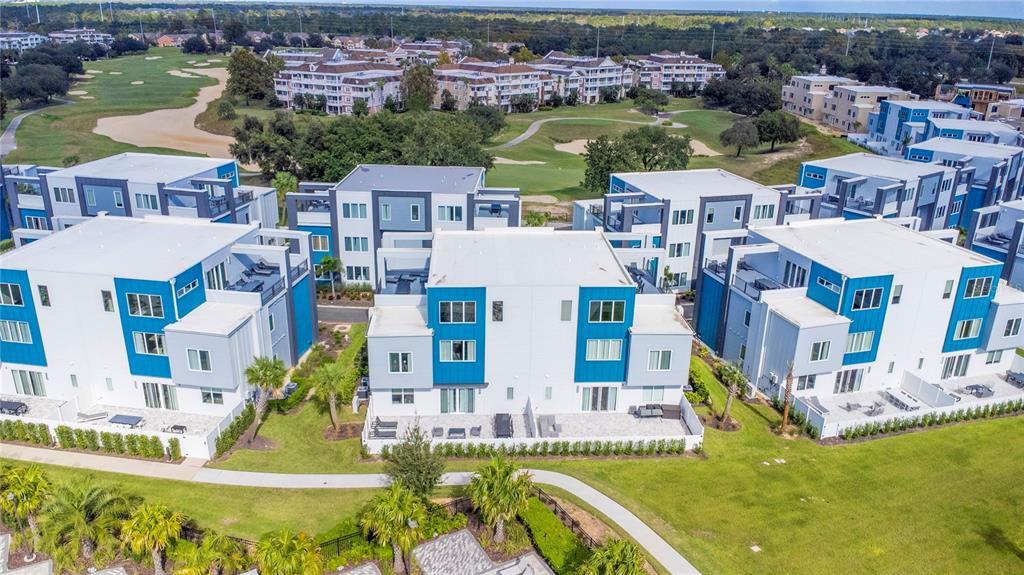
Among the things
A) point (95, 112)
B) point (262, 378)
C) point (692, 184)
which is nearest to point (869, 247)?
point (692, 184)

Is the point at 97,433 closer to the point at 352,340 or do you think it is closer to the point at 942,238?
the point at 352,340

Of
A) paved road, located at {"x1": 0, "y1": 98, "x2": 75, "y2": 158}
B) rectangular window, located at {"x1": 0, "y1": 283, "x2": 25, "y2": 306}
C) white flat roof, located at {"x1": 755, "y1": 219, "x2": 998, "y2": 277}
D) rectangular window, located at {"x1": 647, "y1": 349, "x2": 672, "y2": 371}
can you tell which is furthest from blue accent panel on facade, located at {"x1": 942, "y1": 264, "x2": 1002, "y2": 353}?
paved road, located at {"x1": 0, "y1": 98, "x2": 75, "y2": 158}

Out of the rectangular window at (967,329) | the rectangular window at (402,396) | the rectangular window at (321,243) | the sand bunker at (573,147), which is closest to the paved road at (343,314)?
the rectangular window at (321,243)

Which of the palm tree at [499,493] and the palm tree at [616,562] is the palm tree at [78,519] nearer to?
the palm tree at [499,493]

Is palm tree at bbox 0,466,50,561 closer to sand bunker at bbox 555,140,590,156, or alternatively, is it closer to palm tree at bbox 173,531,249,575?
palm tree at bbox 173,531,249,575

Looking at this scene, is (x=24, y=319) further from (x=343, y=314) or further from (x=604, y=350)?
(x=604, y=350)

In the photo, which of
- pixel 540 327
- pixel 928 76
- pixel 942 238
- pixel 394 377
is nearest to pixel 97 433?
pixel 394 377
